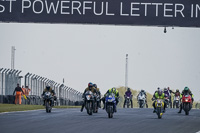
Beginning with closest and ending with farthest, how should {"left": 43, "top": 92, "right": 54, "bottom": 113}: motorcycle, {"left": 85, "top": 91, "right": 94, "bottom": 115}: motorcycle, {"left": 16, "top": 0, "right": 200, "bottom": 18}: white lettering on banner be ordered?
1. {"left": 16, "top": 0, "right": 200, "bottom": 18}: white lettering on banner
2. {"left": 85, "top": 91, "right": 94, "bottom": 115}: motorcycle
3. {"left": 43, "top": 92, "right": 54, "bottom": 113}: motorcycle

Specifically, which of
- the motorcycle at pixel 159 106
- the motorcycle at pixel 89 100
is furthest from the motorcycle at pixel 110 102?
the motorcycle at pixel 89 100

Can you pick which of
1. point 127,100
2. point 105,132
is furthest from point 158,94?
point 127,100

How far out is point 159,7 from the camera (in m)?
24.3

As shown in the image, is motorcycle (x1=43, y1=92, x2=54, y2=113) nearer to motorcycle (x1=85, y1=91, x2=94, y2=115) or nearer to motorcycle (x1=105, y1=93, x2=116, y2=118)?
motorcycle (x1=85, y1=91, x2=94, y2=115)

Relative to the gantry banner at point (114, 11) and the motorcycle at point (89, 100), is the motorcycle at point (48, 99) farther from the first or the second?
the gantry banner at point (114, 11)

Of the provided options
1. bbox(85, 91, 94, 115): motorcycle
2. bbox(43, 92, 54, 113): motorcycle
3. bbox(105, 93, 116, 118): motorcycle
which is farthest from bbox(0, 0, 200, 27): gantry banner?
bbox(43, 92, 54, 113): motorcycle

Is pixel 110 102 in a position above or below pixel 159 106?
above

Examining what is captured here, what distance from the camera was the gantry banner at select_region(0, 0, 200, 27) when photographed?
24281 mm

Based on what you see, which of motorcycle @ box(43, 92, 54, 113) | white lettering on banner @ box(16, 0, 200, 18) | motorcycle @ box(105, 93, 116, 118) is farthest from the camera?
motorcycle @ box(43, 92, 54, 113)

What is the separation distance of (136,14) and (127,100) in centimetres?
2162

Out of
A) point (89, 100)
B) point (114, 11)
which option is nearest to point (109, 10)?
point (114, 11)

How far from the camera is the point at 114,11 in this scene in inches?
962

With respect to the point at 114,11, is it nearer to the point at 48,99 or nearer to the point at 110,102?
the point at 110,102

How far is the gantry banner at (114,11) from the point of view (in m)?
24.3
